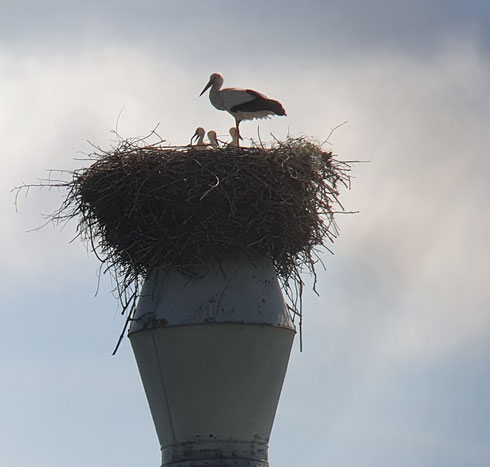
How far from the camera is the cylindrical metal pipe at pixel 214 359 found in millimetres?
11922

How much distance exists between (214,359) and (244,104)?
433cm

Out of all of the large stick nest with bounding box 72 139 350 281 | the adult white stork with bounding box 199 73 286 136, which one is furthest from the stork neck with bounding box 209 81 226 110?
the large stick nest with bounding box 72 139 350 281

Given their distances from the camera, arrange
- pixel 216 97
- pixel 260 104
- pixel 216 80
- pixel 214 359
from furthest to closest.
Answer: pixel 216 80 → pixel 216 97 → pixel 260 104 → pixel 214 359

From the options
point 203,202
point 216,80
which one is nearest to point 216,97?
point 216,80

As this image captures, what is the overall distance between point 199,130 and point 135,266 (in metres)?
3.59

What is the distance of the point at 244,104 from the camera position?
15.1 metres

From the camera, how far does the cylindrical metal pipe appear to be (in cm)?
1192

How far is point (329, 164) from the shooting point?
1316 cm

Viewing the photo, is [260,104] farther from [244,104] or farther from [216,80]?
[216,80]

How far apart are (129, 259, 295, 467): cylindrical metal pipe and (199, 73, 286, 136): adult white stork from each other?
3064 mm

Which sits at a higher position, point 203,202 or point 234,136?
point 234,136

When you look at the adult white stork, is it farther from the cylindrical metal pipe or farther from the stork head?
the cylindrical metal pipe

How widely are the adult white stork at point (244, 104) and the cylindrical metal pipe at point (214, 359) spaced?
10.1ft

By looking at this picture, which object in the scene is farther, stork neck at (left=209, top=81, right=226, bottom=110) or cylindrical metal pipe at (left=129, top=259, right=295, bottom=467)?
stork neck at (left=209, top=81, right=226, bottom=110)
